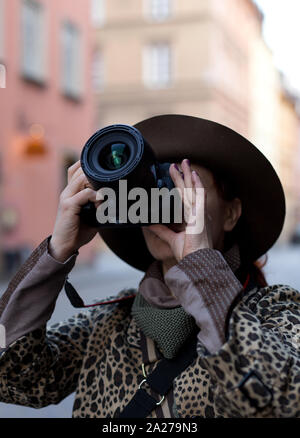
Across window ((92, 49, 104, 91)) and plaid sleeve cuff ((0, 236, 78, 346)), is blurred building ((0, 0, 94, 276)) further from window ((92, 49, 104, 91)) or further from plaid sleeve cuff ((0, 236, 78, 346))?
plaid sleeve cuff ((0, 236, 78, 346))

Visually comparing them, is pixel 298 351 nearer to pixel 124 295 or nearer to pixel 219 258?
pixel 219 258

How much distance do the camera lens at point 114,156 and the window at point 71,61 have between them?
12.8 metres

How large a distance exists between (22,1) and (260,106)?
20488 millimetres

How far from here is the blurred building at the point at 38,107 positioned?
11547 mm

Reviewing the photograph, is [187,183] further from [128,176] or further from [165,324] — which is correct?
[165,324]

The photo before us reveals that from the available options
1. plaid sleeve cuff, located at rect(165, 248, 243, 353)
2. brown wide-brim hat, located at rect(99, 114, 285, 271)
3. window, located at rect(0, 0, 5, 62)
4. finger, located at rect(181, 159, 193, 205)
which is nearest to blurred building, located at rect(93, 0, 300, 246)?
window, located at rect(0, 0, 5, 62)

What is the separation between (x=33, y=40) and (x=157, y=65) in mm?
10997

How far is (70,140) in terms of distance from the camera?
559 inches

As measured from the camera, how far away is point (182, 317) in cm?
137

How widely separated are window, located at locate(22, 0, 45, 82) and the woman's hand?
11.4 metres

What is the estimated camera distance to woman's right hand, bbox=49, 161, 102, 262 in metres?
1.44

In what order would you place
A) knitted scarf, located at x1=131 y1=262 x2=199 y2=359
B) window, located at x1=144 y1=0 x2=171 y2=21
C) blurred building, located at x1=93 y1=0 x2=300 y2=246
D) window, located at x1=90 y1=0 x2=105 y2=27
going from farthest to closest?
1. window, located at x1=90 y1=0 x2=105 y2=27
2. window, located at x1=144 y1=0 x2=171 y2=21
3. blurred building, located at x1=93 y1=0 x2=300 y2=246
4. knitted scarf, located at x1=131 y1=262 x2=199 y2=359

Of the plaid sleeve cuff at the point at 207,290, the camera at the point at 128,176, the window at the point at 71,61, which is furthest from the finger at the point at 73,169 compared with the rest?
the window at the point at 71,61
